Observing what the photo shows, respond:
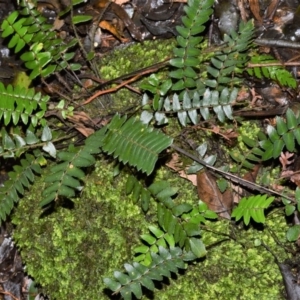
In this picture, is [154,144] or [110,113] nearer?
[154,144]

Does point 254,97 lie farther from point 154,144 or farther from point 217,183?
point 154,144

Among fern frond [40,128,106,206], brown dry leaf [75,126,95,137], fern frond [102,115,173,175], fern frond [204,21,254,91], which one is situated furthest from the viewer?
brown dry leaf [75,126,95,137]

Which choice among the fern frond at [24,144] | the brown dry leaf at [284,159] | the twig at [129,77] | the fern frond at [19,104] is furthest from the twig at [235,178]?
the fern frond at [19,104]

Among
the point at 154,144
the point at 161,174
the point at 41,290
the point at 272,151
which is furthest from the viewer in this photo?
the point at 41,290

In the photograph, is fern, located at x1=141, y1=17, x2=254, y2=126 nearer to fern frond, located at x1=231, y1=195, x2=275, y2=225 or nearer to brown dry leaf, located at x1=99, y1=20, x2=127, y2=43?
fern frond, located at x1=231, y1=195, x2=275, y2=225

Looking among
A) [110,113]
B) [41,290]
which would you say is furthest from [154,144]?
[41,290]

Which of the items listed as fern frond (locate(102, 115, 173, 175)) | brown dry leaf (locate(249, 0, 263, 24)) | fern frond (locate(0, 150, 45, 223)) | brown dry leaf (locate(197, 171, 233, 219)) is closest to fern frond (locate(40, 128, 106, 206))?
fern frond (locate(102, 115, 173, 175))

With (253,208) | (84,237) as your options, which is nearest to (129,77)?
(84,237)
